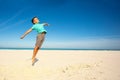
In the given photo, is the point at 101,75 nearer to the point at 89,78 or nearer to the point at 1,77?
the point at 89,78

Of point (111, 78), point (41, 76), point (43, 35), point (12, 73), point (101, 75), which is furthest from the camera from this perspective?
point (43, 35)

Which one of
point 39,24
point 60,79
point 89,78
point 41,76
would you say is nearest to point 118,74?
point 89,78

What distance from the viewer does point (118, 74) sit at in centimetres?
435

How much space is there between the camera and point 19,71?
5.45 meters

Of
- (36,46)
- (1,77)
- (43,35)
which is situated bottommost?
(1,77)

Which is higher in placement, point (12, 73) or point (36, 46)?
point (36, 46)

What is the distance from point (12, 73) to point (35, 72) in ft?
2.56

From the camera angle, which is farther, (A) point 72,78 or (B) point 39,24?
(B) point 39,24

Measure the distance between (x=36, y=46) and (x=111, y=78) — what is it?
3507 millimetres

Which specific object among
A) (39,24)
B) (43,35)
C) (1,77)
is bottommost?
(1,77)

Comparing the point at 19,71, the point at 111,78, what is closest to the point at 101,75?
the point at 111,78

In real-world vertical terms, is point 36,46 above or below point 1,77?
above

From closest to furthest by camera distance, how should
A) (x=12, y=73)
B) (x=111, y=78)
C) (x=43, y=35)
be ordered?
(x=111, y=78), (x=12, y=73), (x=43, y=35)

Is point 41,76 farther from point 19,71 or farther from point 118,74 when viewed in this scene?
point 118,74
